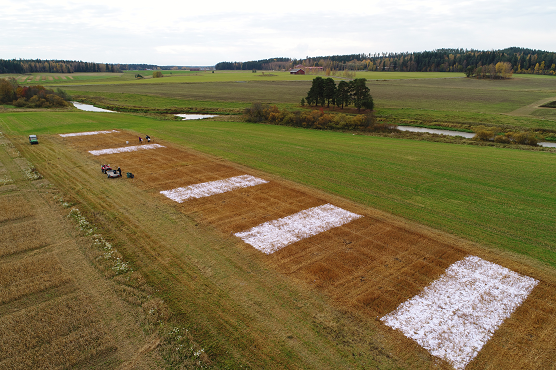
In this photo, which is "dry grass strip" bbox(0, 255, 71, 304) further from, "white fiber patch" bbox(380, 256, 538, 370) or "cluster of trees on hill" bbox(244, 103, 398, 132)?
"cluster of trees on hill" bbox(244, 103, 398, 132)

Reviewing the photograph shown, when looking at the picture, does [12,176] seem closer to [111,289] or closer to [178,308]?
[111,289]

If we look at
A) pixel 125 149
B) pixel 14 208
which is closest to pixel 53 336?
pixel 14 208

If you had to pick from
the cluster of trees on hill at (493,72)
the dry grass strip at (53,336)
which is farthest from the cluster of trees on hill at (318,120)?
the cluster of trees on hill at (493,72)

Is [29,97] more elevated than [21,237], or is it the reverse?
[29,97]

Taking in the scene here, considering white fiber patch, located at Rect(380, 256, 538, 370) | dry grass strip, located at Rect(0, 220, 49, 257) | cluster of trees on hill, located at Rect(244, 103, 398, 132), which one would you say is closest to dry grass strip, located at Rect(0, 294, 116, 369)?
dry grass strip, located at Rect(0, 220, 49, 257)

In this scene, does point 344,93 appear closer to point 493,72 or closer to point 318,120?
point 318,120

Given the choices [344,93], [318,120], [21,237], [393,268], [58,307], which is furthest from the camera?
[344,93]

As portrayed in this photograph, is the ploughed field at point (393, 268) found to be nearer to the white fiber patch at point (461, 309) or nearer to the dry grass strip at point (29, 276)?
the white fiber patch at point (461, 309)

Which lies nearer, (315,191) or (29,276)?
(29,276)
